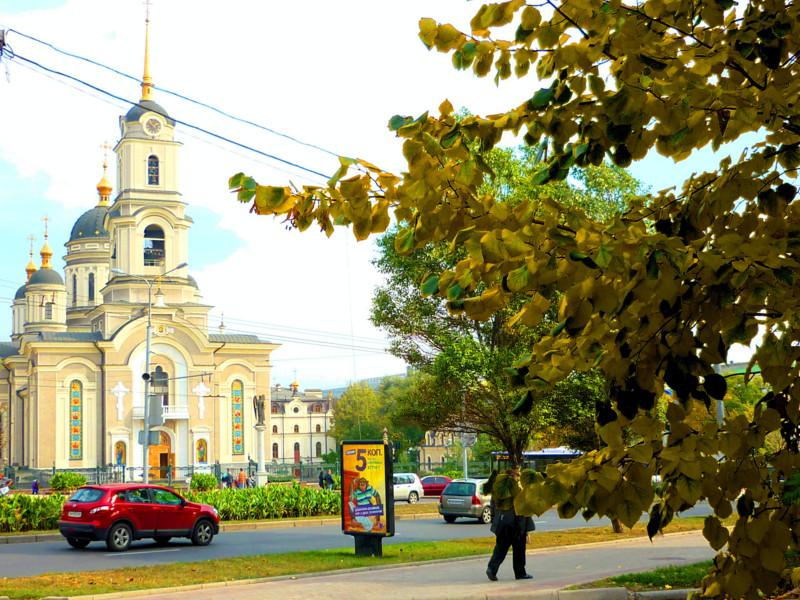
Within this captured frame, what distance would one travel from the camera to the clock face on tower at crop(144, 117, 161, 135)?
7725 cm

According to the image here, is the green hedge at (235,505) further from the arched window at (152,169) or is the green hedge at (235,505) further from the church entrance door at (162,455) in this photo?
the arched window at (152,169)

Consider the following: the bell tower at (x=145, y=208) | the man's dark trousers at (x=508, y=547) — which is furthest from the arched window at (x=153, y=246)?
the man's dark trousers at (x=508, y=547)

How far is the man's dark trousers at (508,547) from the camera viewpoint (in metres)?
15.5

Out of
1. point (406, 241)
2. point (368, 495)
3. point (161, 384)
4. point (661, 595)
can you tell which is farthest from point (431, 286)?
point (161, 384)

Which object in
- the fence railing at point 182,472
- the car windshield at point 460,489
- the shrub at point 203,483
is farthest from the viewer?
the fence railing at point 182,472

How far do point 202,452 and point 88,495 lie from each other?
5444 centimetres

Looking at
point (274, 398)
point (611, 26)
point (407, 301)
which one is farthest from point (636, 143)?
point (274, 398)

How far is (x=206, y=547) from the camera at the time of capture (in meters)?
23.6

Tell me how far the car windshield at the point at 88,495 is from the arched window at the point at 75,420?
5287 cm

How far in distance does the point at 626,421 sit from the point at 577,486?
512 millimetres

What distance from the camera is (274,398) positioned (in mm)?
149250

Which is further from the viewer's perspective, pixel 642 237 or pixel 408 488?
pixel 408 488

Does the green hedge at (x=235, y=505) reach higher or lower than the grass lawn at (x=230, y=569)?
higher

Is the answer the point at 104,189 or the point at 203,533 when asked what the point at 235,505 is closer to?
the point at 203,533
